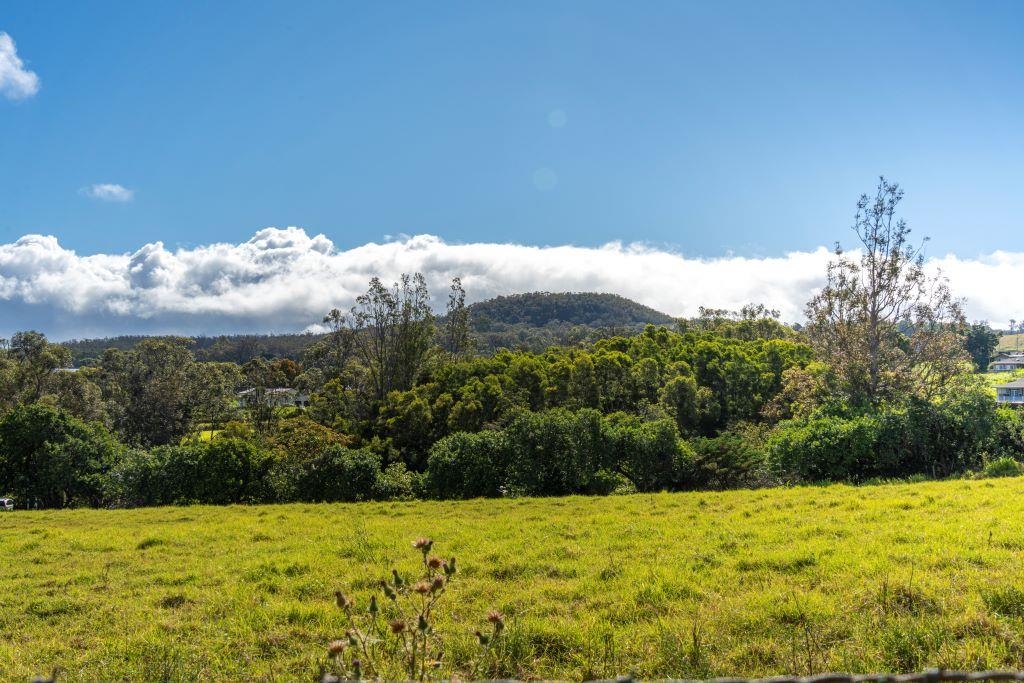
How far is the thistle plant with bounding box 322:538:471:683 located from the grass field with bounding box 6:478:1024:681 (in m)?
0.37

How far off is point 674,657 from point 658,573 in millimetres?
3036

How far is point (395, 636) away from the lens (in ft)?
20.6

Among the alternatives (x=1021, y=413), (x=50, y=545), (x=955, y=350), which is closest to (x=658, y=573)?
(x=50, y=545)

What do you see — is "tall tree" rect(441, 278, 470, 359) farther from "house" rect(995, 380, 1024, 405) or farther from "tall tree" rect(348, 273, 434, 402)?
"house" rect(995, 380, 1024, 405)

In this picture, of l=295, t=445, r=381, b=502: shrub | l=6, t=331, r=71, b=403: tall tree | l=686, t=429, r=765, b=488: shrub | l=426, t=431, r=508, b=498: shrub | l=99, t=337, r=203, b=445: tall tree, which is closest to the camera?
l=426, t=431, r=508, b=498: shrub

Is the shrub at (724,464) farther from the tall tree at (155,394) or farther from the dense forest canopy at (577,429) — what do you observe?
the tall tree at (155,394)

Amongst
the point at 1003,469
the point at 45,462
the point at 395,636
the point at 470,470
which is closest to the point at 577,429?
the point at 470,470

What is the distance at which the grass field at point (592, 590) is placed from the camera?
5.84 meters

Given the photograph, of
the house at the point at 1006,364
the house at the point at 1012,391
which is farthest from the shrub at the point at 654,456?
the house at the point at 1006,364

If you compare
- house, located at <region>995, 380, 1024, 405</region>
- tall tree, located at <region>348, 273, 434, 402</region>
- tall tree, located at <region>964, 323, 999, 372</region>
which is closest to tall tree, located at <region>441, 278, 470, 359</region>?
tall tree, located at <region>348, 273, 434, 402</region>

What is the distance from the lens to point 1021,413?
832 inches

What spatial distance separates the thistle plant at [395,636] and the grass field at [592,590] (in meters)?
0.37

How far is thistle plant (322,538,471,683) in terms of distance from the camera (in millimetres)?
3658

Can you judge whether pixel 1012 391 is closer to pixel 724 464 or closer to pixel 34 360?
pixel 724 464
